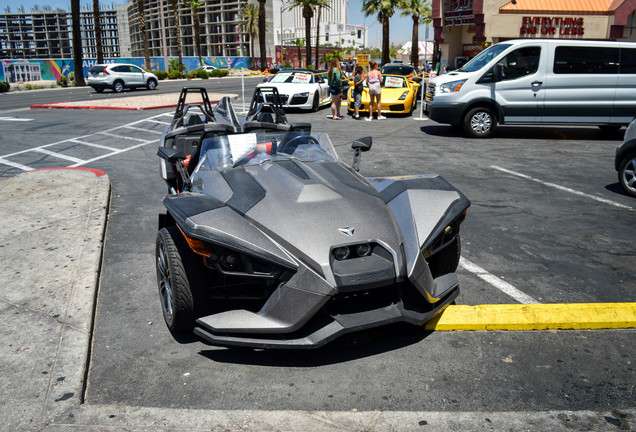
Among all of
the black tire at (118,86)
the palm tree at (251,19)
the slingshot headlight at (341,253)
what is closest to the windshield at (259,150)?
the slingshot headlight at (341,253)

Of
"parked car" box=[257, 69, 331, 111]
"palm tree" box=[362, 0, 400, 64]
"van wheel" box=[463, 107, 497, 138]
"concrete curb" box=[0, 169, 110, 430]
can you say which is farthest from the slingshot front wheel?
"palm tree" box=[362, 0, 400, 64]

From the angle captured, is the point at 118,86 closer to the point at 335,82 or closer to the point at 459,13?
the point at 335,82

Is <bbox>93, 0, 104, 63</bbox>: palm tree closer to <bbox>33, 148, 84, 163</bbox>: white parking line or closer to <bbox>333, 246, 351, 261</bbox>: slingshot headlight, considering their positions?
<bbox>33, 148, 84, 163</bbox>: white parking line

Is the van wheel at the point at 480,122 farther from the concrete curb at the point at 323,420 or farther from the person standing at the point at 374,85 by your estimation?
the concrete curb at the point at 323,420

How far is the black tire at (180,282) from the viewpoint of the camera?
3.28 meters

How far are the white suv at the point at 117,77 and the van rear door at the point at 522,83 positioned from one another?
77.0 ft

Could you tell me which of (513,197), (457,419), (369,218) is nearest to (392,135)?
(513,197)

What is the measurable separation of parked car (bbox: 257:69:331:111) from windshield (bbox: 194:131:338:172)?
38.8 feet

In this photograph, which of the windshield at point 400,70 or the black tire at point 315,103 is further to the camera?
the windshield at point 400,70

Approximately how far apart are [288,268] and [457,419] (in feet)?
4.02

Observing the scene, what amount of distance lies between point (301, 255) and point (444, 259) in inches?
53.6

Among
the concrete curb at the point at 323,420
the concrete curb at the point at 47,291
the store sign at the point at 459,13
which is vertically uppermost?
the store sign at the point at 459,13

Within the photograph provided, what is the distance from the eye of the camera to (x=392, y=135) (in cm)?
1259

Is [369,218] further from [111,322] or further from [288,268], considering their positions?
[111,322]
